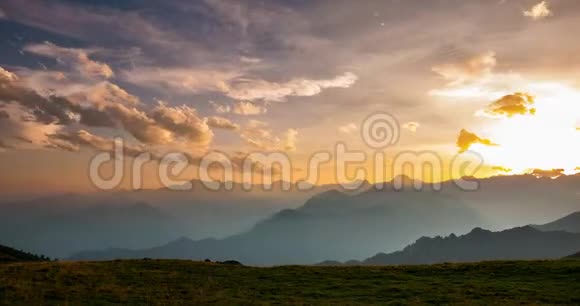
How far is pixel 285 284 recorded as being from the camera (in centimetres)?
4300

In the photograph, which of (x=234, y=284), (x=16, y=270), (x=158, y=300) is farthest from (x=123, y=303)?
(x=16, y=270)

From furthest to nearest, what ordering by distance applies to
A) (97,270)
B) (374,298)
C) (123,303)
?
(97,270)
(374,298)
(123,303)

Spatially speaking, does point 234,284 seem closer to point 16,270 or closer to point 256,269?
point 256,269

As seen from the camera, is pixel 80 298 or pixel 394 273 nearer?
pixel 80 298

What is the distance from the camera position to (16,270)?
137 feet

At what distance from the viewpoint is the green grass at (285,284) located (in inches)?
1373

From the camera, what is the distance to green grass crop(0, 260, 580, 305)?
34.9 metres

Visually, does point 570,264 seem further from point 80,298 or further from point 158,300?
point 80,298

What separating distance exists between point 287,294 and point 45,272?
2163 centimetres

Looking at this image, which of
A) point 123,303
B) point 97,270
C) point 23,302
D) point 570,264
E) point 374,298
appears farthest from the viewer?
point 570,264

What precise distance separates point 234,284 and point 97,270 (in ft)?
44.4


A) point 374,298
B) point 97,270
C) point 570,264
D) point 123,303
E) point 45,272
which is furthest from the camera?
point 570,264

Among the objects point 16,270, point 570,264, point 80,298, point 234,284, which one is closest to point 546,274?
point 570,264

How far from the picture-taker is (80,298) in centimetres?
3378
